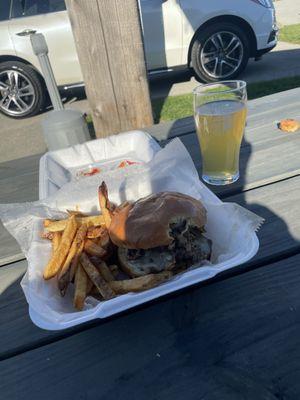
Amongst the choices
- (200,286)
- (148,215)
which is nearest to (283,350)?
(200,286)

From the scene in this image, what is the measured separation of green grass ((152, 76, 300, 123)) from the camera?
4492 mm

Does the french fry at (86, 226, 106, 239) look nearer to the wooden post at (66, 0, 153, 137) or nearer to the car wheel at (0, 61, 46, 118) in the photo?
the wooden post at (66, 0, 153, 137)

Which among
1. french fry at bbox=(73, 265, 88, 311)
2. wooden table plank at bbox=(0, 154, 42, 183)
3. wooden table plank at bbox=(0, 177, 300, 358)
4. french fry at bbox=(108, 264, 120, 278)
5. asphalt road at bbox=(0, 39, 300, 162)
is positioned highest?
french fry at bbox=(73, 265, 88, 311)

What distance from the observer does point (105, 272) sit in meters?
0.89

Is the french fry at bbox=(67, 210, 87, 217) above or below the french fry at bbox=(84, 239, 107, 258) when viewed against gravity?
below

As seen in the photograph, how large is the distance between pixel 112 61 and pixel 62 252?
5.58 ft

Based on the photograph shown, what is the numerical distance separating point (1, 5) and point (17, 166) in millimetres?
3987

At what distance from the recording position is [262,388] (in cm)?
69

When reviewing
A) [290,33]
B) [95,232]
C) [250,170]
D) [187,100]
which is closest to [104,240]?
[95,232]

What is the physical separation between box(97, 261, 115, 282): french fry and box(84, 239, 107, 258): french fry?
22mm

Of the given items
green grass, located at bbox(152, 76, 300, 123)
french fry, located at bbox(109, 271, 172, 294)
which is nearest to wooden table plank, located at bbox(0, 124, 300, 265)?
french fry, located at bbox(109, 271, 172, 294)

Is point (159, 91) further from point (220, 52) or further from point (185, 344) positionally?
point (185, 344)

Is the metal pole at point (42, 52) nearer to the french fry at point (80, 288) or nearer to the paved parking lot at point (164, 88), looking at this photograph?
the french fry at point (80, 288)

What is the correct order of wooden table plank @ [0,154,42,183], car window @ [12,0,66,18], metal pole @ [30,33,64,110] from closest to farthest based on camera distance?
wooden table plank @ [0,154,42,183] → metal pole @ [30,33,64,110] → car window @ [12,0,66,18]
